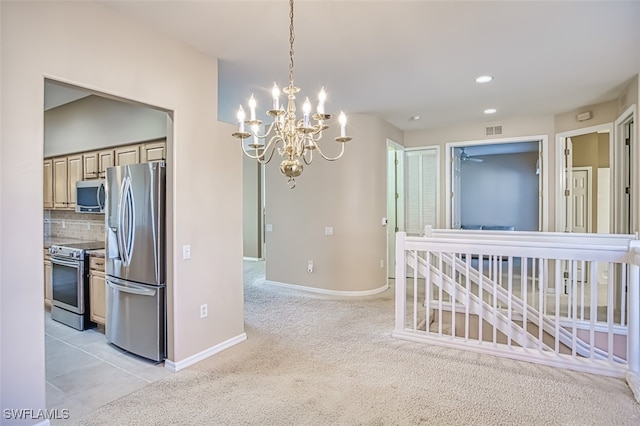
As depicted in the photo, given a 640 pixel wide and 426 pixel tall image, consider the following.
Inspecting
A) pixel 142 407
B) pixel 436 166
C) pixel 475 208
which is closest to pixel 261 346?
pixel 142 407

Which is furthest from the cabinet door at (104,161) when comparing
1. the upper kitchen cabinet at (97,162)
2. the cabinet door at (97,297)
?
the cabinet door at (97,297)

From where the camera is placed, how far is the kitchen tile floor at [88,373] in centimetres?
251

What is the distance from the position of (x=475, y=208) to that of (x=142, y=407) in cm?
987

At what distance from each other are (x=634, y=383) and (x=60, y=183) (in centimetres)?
642

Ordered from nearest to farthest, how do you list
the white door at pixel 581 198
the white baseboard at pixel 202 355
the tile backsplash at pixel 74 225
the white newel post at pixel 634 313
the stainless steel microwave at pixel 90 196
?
the white newel post at pixel 634 313, the white baseboard at pixel 202 355, the stainless steel microwave at pixel 90 196, the tile backsplash at pixel 74 225, the white door at pixel 581 198

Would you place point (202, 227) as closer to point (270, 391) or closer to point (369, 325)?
point (270, 391)

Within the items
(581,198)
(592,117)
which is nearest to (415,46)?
Answer: (592,117)

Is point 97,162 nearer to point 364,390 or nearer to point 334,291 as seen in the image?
point 334,291

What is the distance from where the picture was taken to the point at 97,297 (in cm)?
381

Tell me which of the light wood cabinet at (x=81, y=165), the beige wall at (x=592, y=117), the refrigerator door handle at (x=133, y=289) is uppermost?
the beige wall at (x=592, y=117)

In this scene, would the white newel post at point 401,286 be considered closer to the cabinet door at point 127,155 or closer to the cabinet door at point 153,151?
the cabinet door at point 153,151

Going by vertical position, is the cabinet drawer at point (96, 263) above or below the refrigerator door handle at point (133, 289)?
above

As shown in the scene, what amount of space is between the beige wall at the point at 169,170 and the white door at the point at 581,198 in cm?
660

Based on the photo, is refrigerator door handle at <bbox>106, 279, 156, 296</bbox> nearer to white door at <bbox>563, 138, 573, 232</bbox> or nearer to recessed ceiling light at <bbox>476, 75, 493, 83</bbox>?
recessed ceiling light at <bbox>476, 75, 493, 83</bbox>
